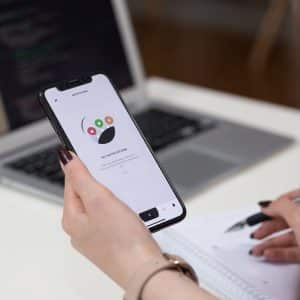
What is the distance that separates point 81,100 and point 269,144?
43 centimetres

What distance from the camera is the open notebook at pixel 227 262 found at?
2.47 feet

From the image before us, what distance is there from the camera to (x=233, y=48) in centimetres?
366

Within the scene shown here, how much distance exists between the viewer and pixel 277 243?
2.70ft

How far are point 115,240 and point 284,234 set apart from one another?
0.27 meters

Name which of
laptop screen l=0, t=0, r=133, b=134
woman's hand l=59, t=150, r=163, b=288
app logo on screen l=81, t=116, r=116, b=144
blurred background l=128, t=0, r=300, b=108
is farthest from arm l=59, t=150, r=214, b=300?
blurred background l=128, t=0, r=300, b=108

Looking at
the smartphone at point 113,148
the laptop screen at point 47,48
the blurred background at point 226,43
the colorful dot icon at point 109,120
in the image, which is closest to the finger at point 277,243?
the smartphone at point 113,148

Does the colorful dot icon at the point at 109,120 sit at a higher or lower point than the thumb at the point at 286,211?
higher

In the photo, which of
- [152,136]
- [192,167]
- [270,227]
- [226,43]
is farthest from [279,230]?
[226,43]

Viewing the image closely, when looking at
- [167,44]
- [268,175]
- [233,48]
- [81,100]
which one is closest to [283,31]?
[233,48]

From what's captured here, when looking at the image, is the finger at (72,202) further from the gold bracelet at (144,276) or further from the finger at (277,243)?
the finger at (277,243)

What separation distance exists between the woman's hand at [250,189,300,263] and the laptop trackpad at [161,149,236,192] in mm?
158

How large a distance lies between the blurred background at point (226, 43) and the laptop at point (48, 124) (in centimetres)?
172

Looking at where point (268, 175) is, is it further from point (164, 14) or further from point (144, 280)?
point (164, 14)

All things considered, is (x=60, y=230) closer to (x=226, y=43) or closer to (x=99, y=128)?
(x=99, y=128)
